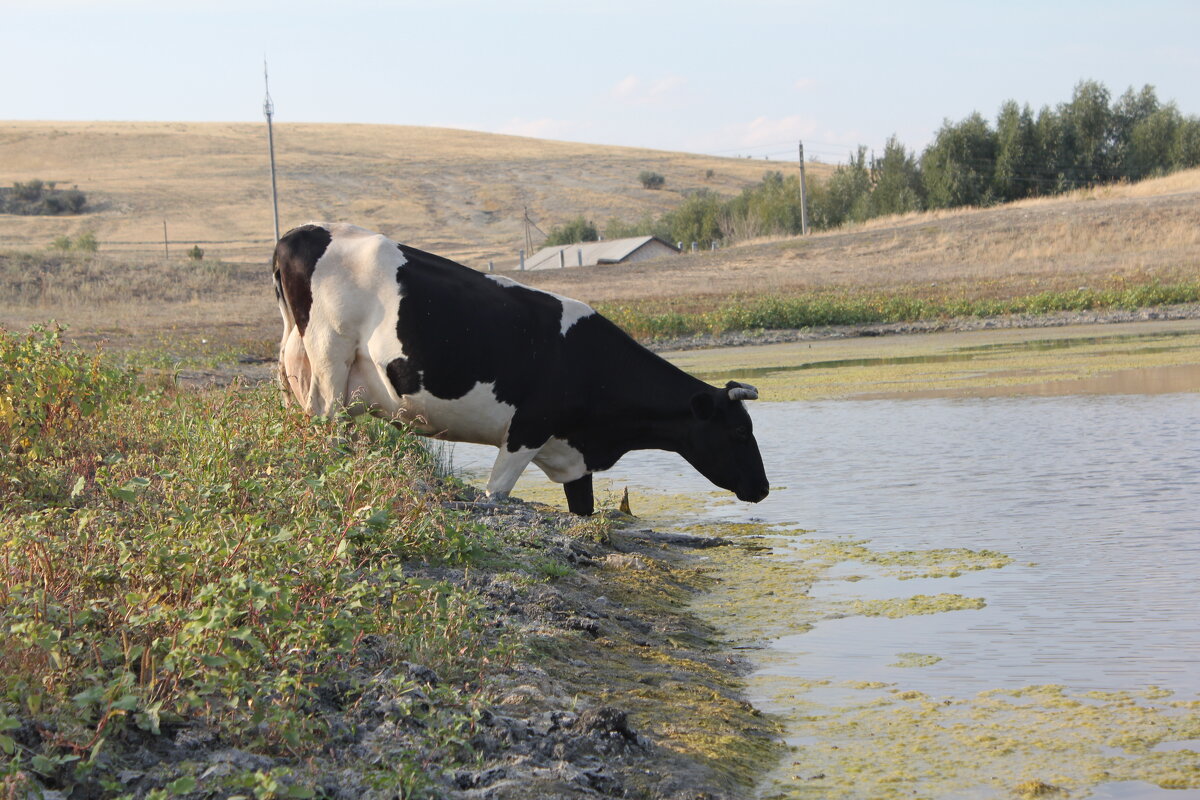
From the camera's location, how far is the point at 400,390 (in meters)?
8.77

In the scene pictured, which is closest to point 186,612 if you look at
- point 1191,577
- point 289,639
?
point 289,639

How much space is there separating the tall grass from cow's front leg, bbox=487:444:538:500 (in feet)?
4.21

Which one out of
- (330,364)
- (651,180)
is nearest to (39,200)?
(651,180)

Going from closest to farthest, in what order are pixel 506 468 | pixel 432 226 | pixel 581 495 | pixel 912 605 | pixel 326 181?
pixel 912 605, pixel 506 468, pixel 581 495, pixel 432 226, pixel 326 181

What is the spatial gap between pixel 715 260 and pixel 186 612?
48915 mm

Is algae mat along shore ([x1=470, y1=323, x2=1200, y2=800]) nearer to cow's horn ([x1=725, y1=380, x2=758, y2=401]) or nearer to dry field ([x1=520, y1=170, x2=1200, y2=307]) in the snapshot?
cow's horn ([x1=725, y1=380, x2=758, y2=401])

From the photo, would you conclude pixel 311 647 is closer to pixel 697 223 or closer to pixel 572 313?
pixel 572 313

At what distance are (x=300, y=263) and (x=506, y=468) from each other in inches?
77.9

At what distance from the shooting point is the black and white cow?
8711 millimetres

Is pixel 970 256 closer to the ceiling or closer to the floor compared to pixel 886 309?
closer to the ceiling

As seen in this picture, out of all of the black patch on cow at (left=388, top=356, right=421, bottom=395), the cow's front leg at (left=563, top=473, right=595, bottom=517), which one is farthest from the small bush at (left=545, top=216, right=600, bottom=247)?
the black patch on cow at (left=388, top=356, right=421, bottom=395)

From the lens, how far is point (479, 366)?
8.71 m

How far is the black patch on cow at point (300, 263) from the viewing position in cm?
891

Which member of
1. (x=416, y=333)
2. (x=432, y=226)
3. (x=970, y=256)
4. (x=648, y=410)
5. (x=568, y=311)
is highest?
(x=432, y=226)
